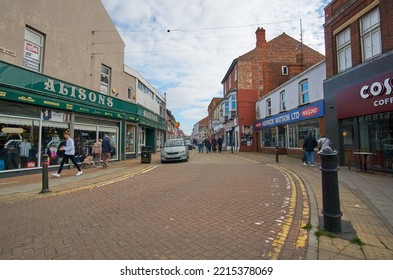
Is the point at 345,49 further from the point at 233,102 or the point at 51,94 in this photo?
the point at 233,102

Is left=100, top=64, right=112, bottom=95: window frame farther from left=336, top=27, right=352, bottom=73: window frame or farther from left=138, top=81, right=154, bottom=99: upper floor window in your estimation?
left=336, top=27, right=352, bottom=73: window frame

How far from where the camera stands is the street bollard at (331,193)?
365 cm

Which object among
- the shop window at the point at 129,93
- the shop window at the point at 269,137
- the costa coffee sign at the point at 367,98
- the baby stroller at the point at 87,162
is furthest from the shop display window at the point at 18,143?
the shop window at the point at 269,137

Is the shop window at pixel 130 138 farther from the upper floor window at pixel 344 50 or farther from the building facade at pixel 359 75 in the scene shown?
the upper floor window at pixel 344 50

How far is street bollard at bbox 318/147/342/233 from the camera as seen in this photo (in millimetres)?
3648

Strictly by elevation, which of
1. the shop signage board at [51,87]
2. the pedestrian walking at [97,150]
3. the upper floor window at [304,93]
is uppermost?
the upper floor window at [304,93]

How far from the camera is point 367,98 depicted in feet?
31.7

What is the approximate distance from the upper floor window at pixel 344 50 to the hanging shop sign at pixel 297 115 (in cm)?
269

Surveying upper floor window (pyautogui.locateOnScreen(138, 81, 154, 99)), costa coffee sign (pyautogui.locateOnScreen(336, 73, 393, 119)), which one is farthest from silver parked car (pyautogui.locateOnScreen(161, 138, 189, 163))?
upper floor window (pyautogui.locateOnScreen(138, 81, 154, 99))

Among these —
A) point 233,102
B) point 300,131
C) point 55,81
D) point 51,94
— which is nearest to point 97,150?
point 51,94

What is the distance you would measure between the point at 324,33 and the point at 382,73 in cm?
549

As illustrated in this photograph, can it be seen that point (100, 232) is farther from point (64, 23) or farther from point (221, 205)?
point (64, 23)

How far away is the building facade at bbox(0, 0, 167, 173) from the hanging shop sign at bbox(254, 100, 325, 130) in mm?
13397
